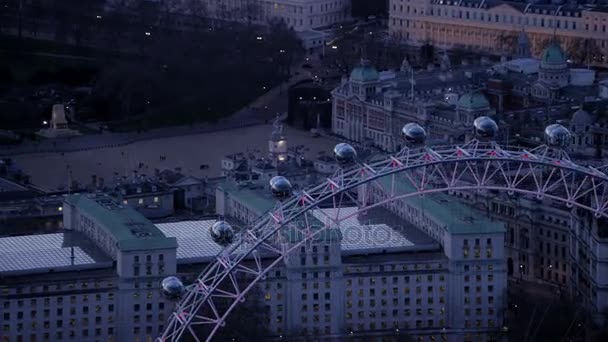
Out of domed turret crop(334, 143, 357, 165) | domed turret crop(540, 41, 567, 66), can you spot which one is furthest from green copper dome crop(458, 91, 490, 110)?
domed turret crop(334, 143, 357, 165)

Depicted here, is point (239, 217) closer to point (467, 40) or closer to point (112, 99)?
point (112, 99)

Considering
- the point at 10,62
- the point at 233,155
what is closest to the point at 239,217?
the point at 233,155

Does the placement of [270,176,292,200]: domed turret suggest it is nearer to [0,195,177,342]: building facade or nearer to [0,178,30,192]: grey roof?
[0,195,177,342]: building facade

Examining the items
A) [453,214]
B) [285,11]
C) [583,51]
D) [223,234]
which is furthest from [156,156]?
[223,234]

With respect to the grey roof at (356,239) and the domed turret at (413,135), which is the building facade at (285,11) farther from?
the domed turret at (413,135)

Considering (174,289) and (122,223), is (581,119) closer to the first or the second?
(122,223)

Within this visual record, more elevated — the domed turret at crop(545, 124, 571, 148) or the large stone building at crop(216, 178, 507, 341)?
the domed turret at crop(545, 124, 571, 148)

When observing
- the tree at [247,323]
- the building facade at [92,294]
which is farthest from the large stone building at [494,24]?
the building facade at [92,294]
